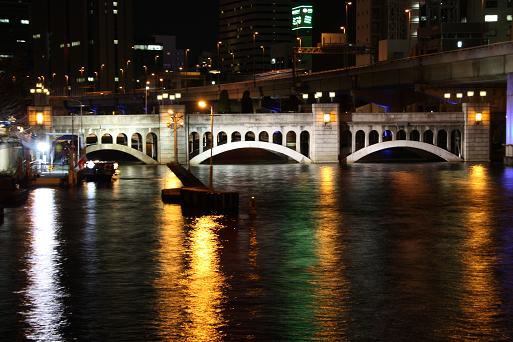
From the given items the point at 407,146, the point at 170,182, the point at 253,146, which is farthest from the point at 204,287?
the point at 407,146

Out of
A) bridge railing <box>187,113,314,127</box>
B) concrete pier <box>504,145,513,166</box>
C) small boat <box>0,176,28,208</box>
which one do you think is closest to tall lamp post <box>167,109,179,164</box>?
bridge railing <box>187,113,314,127</box>

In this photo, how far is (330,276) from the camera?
43.5 meters

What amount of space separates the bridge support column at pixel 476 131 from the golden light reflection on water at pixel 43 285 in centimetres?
7990

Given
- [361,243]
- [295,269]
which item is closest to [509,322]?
[295,269]

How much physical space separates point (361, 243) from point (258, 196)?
101 feet

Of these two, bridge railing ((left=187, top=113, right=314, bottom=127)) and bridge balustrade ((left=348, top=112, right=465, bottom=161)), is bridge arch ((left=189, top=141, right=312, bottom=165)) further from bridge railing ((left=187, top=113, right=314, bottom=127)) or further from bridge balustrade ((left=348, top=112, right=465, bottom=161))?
bridge balustrade ((left=348, top=112, right=465, bottom=161))

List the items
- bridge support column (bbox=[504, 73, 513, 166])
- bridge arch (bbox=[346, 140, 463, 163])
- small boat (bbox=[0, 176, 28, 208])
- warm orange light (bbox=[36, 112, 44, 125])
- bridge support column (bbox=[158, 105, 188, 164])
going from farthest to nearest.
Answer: bridge support column (bbox=[158, 105, 188, 164]) < bridge arch (bbox=[346, 140, 463, 163]) < warm orange light (bbox=[36, 112, 44, 125]) < bridge support column (bbox=[504, 73, 513, 166]) < small boat (bbox=[0, 176, 28, 208])

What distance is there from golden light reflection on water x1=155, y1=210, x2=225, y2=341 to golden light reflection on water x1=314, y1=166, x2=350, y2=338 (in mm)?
3887

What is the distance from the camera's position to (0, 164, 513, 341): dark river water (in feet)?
111

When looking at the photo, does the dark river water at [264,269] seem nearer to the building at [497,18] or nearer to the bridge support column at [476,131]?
the bridge support column at [476,131]

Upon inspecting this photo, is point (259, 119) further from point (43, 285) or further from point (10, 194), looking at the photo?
point (43, 285)

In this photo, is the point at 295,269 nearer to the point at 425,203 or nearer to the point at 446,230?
the point at 446,230

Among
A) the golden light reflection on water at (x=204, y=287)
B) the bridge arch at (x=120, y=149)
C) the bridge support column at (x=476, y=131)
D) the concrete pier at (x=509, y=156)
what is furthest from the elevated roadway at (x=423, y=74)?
the golden light reflection on water at (x=204, y=287)

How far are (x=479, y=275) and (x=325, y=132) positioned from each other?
89.5 meters
